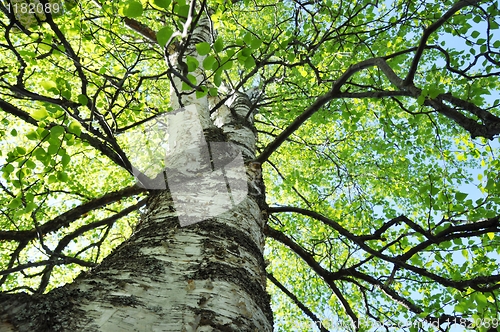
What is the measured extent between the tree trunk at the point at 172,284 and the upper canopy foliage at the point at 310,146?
2.99ft

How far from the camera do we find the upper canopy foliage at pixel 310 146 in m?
2.81

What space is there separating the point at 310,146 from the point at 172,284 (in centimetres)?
496

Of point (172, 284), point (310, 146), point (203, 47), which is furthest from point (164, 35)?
point (310, 146)

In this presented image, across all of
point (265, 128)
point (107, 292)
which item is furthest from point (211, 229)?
point (265, 128)

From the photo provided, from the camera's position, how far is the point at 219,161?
2.95 meters

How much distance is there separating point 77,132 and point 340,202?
206 inches

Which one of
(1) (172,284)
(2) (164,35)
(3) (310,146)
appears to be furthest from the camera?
(3) (310,146)

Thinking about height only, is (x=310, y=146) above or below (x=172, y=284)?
above

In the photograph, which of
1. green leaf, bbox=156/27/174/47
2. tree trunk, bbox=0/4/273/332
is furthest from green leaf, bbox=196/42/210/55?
tree trunk, bbox=0/4/273/332

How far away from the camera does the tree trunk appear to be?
1.09 m

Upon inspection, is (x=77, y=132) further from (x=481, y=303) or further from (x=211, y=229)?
(x=481, y=303)

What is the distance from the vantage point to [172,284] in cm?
139

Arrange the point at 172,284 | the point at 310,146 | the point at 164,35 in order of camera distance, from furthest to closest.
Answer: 1. the point at 310,146
2. the point at 164,35
3. the point at 172,284

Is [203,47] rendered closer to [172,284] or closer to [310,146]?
[172,284]
